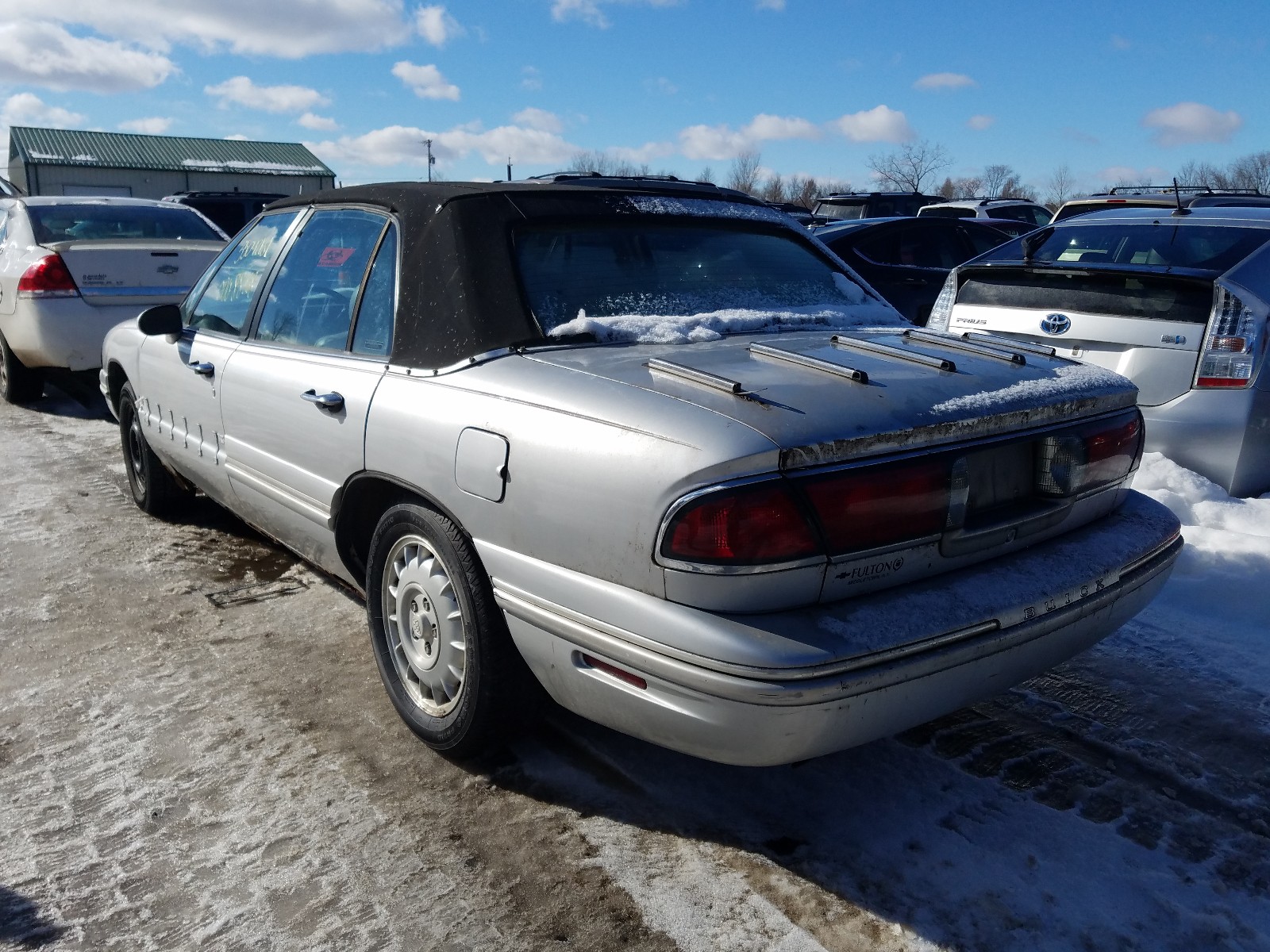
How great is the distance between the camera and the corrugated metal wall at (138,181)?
4406 centimetres

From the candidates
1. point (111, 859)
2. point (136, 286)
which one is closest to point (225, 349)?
point (111, 859)

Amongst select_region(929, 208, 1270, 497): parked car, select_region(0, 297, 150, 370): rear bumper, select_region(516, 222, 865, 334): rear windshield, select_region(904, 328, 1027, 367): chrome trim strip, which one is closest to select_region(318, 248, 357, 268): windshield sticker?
select_region(516, 222, 865, 334): rear windshield

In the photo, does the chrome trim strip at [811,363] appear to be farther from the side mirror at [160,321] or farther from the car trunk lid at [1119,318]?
the car trunk lid at [1119,318]

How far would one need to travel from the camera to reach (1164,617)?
13.5 ft

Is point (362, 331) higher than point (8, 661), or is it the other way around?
point (362, 331)

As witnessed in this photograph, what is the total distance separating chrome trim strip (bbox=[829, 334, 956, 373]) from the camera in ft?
9.13

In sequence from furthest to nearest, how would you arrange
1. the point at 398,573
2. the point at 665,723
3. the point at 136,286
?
the point at 136,286, the point at 398,573, the point at 665,723

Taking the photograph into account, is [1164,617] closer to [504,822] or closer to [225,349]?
[504,822]

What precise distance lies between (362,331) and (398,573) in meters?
0.78

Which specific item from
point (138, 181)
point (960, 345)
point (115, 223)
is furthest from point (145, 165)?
point (960, 345)

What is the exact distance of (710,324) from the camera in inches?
123

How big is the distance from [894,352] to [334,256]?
6.35ft

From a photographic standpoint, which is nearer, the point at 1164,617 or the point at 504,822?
the point at 504,822

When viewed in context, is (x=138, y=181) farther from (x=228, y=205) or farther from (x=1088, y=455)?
(x=1088, y=455)
